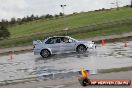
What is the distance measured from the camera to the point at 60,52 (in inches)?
1211

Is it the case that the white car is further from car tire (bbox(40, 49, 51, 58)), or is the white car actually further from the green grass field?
the green grass field

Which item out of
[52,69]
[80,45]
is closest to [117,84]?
[52,69]

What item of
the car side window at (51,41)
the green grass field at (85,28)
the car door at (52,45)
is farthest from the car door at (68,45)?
the green grass field at (85,28)

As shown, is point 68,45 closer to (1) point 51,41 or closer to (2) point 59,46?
(2) point 59,46

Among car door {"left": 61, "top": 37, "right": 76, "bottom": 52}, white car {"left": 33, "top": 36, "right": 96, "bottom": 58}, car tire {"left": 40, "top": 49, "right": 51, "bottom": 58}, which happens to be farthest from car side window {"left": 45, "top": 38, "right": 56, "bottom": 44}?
car door {"left": 61, "top": 37, "right": 76, "bottom": 52}

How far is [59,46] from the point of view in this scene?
3067 cm

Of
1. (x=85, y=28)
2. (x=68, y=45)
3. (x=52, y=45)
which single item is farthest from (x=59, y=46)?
(x=85, y=28)

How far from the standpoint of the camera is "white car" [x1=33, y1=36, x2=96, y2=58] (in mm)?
30141

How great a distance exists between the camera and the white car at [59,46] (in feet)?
98.9

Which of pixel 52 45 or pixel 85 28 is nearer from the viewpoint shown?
pixel 52 45

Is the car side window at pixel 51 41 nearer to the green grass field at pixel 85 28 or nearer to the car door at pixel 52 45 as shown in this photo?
the car door at pixel 52 45

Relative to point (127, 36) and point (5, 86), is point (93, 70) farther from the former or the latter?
point (127, 36)

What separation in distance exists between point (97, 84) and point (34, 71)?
344 inches

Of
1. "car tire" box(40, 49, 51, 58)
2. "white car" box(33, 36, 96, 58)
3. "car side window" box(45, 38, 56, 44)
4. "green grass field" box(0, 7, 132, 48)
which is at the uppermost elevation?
"green grass field" box(0, 7, 132, 48)
